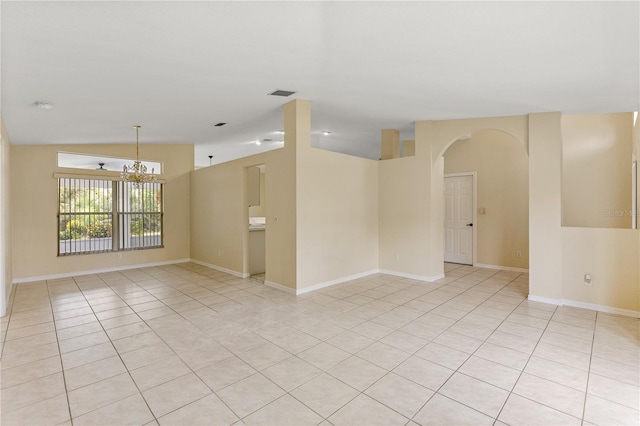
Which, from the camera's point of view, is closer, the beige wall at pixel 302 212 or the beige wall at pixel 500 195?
the beige wall at pixel 302 212

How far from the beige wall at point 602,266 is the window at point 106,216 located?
7.69 m

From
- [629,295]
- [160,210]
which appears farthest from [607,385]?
[160,210]

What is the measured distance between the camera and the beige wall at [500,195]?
A: 6160 mm

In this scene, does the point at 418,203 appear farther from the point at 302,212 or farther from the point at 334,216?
the point at 302,212

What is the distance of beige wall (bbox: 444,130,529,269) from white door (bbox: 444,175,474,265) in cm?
19

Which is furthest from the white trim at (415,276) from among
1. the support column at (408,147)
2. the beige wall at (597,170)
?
the support column at (408,147)

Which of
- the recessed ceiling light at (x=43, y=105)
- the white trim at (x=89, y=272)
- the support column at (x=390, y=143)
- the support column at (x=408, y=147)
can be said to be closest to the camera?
the recessed ceiling light at (x=43, y=105)

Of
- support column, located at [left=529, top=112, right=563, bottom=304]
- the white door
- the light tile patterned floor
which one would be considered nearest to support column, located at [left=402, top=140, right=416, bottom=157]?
the white door

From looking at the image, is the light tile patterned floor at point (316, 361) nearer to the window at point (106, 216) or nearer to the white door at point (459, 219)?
the window at point (106, 216)

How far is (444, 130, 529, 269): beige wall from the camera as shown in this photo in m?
6.16

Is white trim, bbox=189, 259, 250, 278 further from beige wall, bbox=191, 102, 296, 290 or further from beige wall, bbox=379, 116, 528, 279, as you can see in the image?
Answer: beige wall, bbox=379, 116, 528, 279

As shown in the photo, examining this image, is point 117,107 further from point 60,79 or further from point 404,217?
point 404,217

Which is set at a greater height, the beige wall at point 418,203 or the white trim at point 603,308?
the beige wall at point 418,203

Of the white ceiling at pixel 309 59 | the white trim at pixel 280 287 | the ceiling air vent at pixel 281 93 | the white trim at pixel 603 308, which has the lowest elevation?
the white trim at pixel 603 308
